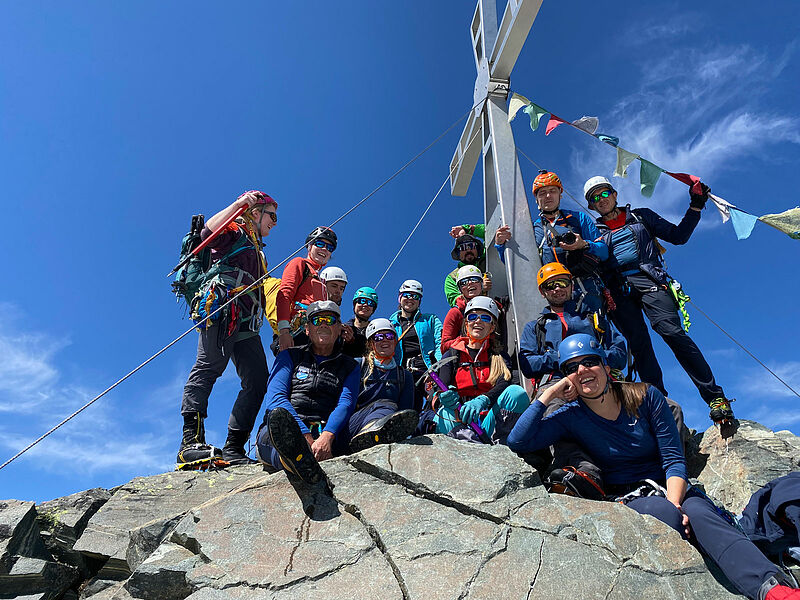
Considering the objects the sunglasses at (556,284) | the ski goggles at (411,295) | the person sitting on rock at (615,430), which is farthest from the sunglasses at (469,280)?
the person sitting on rock at (615,430)

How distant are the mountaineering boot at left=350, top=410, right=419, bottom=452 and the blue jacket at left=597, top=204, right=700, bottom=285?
11.5ft

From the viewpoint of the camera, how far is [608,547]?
3.01 meters

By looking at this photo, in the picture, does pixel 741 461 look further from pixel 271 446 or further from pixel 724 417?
pixel 271 446

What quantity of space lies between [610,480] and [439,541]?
152 cm

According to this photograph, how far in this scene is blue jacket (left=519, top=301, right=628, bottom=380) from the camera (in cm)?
481

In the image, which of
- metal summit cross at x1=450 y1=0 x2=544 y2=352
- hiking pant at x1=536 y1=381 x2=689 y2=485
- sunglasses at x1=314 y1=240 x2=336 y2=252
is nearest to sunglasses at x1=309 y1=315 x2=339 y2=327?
sunglasses at x1=314 y1=240 x2=336 y2=252

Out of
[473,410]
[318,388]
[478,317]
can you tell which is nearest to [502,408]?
[473,410]

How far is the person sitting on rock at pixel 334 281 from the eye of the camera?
6363 millimetres

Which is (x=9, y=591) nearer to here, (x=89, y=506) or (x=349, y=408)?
(x=89, y=506)

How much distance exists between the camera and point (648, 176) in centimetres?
741

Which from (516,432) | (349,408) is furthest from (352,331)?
(516,432)

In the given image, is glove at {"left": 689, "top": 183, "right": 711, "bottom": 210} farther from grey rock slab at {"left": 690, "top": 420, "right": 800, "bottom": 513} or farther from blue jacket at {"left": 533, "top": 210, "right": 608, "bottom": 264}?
grey rock slab at {"left": 690, "top": 420, "right": 800, "bottom": 513}

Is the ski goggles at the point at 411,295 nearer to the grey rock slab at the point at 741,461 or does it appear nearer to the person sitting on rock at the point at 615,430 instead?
the person sitting on rock at the point at 615,430

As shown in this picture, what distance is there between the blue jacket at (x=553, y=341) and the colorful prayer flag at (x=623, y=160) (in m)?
3.29
